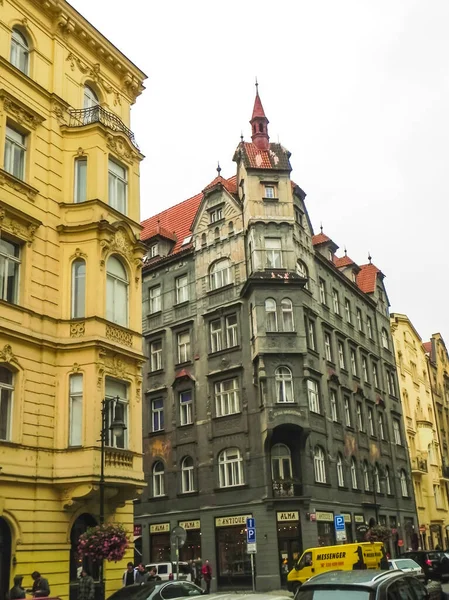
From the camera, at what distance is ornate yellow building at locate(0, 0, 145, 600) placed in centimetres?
1900

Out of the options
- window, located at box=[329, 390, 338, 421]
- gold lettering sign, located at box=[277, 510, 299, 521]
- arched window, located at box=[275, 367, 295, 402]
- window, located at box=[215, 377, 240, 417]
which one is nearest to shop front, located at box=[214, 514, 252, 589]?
gold lettering sign, located at box=[277, 510, 299, 521]

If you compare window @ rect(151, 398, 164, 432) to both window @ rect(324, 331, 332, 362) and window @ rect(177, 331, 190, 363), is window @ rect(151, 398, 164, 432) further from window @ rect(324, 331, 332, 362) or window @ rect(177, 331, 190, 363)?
window @ rect(324, 331, 332, 362)

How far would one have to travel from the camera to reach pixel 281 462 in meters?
35.8

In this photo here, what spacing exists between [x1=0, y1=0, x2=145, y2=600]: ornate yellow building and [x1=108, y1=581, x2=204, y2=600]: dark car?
5.13 m

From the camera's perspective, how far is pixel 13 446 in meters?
18.5

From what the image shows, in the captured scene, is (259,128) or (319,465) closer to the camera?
(319,465)

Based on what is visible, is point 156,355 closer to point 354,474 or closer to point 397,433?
point 354,474

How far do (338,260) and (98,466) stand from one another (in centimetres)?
3619

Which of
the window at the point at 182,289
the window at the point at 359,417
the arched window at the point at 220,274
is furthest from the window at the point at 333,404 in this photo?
the window at the point at 182,289

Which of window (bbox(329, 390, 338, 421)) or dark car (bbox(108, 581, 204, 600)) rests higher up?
window (bbox(329, 390, 338, 421))

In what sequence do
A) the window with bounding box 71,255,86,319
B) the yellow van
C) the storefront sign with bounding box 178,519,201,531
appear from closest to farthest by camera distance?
the window with bounding box 71,255,86,319, the yellow van, the storefront sign with bounding box 178,519,201,531

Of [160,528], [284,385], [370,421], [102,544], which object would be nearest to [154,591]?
[102,544]

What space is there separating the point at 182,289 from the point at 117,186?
18.3m

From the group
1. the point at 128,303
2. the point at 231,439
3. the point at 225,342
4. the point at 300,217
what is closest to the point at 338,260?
the point at 300,217
